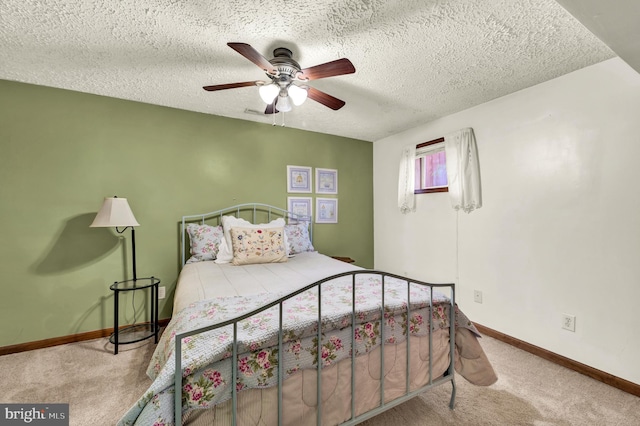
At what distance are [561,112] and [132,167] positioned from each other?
3945 mm

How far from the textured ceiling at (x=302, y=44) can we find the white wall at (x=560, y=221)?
0.82 ft

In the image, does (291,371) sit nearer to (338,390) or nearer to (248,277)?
(338,390)

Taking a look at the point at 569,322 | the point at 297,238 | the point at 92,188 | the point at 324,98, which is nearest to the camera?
the point at 324,98

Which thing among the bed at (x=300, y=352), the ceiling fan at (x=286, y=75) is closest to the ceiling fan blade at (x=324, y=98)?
the ceiling fan at (x=286, y=75)

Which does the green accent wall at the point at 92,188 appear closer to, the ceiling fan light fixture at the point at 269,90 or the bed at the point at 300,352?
the bed at the point at 300,352

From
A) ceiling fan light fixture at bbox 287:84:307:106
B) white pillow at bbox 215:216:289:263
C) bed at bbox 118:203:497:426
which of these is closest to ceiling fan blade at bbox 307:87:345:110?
ceiling fan light fixture at bbox 287:84:307:106

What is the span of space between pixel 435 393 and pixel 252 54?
2405mm

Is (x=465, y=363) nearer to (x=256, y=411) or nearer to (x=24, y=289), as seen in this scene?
(x=256, y=411)

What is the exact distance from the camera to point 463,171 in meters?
2.92

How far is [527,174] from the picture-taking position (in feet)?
8.13

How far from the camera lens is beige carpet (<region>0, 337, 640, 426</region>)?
1626 millimetres

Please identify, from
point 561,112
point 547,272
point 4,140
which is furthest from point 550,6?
point 4,140

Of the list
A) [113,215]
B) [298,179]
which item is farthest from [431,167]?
[113,215]

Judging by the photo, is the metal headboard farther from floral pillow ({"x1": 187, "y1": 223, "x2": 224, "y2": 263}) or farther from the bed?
the bed
